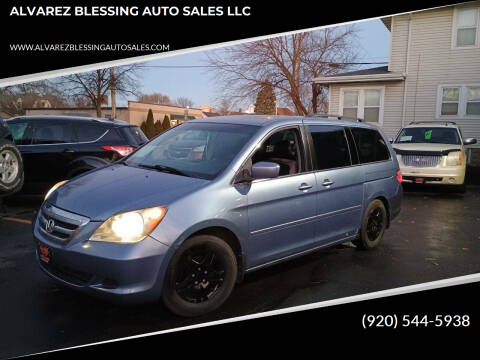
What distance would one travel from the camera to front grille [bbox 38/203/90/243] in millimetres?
3203

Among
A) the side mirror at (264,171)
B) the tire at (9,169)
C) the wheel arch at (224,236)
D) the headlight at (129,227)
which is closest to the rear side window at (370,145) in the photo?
the side mirror at (264,171)

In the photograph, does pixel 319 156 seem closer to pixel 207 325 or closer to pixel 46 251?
pixel 207 325

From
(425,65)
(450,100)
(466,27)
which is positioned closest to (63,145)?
(425,65)

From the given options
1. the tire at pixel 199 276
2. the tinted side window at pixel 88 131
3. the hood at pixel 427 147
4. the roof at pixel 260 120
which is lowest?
the tire at pixel 199 276

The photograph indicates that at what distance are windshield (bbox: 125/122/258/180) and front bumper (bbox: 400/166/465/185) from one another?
24.9ft

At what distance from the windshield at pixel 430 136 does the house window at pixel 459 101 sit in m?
5.93

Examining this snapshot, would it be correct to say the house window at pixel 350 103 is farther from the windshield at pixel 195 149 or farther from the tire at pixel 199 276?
the tire at pixel 199 276

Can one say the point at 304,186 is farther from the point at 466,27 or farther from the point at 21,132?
the point at 466,27

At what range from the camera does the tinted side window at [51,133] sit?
7.38m

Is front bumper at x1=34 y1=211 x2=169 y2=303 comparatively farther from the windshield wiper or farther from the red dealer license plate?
the windshield wiper

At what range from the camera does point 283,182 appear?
4.01 m

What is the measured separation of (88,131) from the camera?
7.49 meters

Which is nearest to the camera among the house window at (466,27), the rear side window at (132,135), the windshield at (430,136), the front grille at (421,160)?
the rear side window at (132,135)

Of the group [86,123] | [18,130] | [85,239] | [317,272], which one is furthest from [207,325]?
[18,130]
